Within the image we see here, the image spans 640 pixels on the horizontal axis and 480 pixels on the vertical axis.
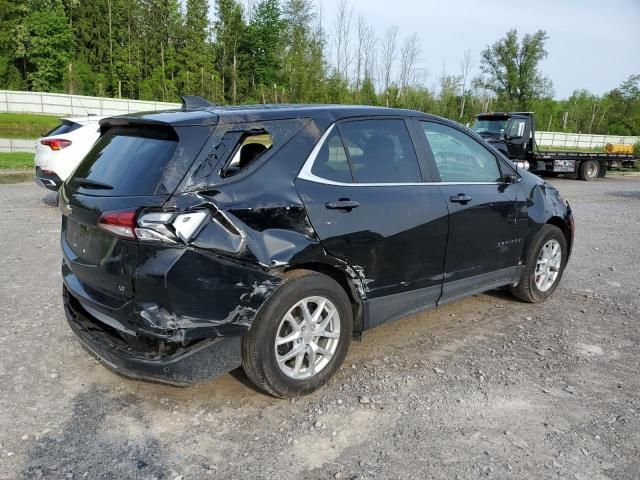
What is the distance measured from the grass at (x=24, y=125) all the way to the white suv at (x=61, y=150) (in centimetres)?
2016

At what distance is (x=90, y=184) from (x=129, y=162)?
1.07ft

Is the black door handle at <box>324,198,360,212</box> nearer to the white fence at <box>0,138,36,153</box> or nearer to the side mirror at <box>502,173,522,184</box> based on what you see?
the side mirror at <box>502,173,522,184</box>

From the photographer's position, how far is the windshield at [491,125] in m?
16.0

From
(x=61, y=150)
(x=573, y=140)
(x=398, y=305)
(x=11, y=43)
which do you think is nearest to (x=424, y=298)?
(x=398, y=305)

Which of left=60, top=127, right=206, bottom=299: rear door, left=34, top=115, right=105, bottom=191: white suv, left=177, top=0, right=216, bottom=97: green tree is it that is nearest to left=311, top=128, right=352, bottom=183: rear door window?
left=60, top=127, right=206, bottom=299: rear door

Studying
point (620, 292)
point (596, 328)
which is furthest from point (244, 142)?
point (620, 292)

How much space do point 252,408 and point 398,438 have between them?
891mm

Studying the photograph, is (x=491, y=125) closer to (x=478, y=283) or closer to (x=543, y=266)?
(x=543, y=266)

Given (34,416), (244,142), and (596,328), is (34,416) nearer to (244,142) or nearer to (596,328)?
(244,142)

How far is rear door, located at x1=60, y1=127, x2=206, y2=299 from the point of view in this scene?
2.87 m

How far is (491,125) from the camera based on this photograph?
16.2 meters

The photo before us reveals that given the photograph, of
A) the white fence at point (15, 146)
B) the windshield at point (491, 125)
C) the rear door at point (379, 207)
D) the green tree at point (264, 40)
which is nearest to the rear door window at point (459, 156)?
the rear door at point (379, 207)

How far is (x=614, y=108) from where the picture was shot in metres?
52.0

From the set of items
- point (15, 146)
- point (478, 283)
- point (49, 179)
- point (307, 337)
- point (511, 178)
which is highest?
point (511, 178)
